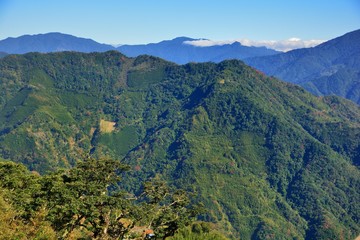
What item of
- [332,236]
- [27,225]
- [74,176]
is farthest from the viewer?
[332,236]

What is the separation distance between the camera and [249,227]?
16550cm

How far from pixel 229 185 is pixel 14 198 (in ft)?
501

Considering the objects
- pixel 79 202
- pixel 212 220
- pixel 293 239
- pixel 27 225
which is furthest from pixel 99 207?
→ pixel 293 239

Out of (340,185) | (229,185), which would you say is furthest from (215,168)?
(340,185)

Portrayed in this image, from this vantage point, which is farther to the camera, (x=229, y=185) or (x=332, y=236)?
(x=229, y=185)

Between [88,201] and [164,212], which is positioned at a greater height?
[88,201]

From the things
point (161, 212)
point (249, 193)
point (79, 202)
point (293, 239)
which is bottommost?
point (293, 239)

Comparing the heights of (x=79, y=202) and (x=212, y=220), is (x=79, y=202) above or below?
above

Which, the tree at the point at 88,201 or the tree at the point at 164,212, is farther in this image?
the tree at the point at 164,212

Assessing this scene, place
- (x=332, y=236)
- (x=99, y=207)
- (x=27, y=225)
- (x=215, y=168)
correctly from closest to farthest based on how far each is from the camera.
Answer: (x=27, y=225) < (x=99, y=207) < (x=332, y=236) < (x=215, y=168)

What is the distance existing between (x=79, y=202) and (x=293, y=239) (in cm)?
14487

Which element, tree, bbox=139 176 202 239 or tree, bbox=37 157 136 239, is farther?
tree, bbox=139 176 202 239

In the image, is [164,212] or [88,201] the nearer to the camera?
[88,201]

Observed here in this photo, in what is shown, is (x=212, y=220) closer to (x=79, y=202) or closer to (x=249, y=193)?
(x=249, y=193)
